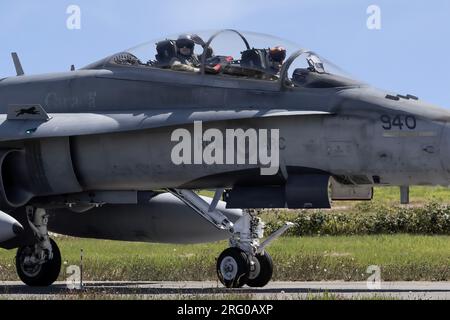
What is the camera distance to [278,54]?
1366cm

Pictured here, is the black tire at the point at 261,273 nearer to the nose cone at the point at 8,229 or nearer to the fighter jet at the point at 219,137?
the fighter jet at the point at 219,137

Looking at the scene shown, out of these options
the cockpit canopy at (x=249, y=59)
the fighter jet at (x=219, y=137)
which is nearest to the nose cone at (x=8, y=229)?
the fighter jet at (x=219, y=137)

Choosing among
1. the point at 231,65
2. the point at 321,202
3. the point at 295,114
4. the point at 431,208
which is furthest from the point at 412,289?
the point at 431,208

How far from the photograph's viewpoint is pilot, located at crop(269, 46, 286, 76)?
1355cm

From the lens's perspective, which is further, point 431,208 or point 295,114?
point 431,208

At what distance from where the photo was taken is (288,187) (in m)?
13.1

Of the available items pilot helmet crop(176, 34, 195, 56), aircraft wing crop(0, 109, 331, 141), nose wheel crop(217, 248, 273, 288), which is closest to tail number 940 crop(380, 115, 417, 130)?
aircraft wing crop(0, 109, 331, 141)

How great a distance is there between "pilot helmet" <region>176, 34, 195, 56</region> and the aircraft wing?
2.90 ft

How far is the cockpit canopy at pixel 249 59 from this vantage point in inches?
527

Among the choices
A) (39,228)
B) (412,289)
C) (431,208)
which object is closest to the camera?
(412,289)

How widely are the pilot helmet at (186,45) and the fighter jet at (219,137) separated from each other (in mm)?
42

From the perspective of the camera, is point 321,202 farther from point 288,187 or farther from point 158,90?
point 158,90

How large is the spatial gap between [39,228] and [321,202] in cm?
468
